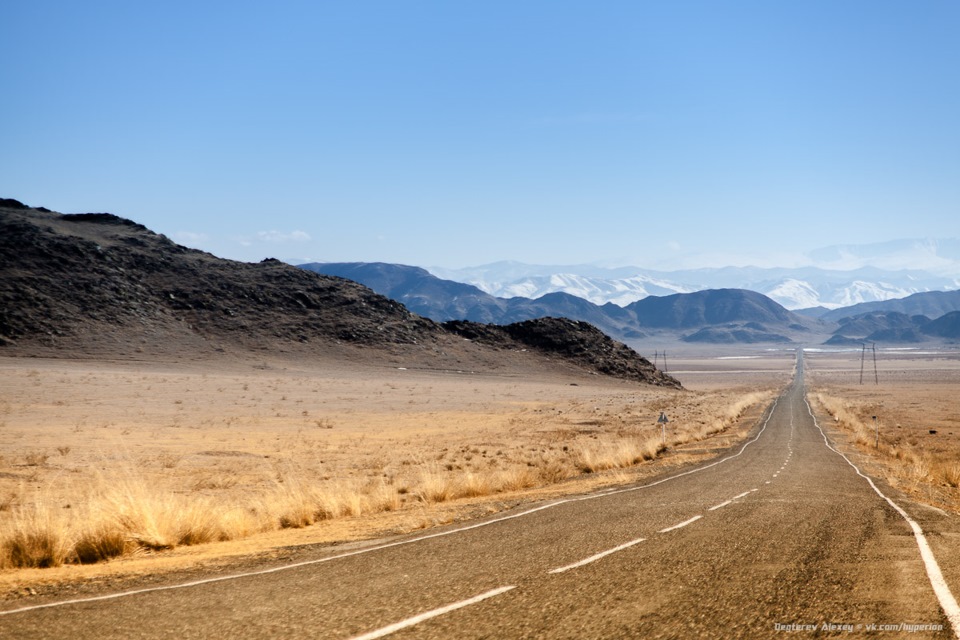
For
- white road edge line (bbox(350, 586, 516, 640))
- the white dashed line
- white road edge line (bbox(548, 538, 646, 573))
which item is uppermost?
white road edge line (bbox(350, 586, 516, 640))

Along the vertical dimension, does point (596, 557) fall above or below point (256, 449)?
above

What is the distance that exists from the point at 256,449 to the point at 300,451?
169 cm

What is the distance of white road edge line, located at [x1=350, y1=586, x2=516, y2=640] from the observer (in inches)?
207

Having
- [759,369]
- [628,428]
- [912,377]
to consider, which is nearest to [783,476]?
[628,428]

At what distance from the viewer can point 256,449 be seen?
27859 mm

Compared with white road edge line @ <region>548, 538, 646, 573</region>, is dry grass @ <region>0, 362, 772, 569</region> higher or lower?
lower

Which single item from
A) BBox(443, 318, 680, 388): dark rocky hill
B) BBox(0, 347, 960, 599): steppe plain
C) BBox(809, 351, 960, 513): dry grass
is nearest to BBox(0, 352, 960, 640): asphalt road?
BBox(0, 347, 960, 599): steppe plain

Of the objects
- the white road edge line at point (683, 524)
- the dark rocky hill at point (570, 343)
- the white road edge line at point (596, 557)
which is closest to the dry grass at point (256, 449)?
the white road edge line at point (596, 557)

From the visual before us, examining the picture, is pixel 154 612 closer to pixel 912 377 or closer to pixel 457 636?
pixel 457 636

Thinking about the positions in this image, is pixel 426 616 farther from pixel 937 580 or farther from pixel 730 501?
pixel 730 501

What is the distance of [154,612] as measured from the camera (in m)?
6.08

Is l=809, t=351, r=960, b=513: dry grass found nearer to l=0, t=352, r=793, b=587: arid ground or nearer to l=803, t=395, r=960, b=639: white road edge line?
l=803, t=395, r=960, b=639: white road edge line

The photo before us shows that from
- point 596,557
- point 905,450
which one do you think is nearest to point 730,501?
point 596,557

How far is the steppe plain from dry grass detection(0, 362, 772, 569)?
73 mm
